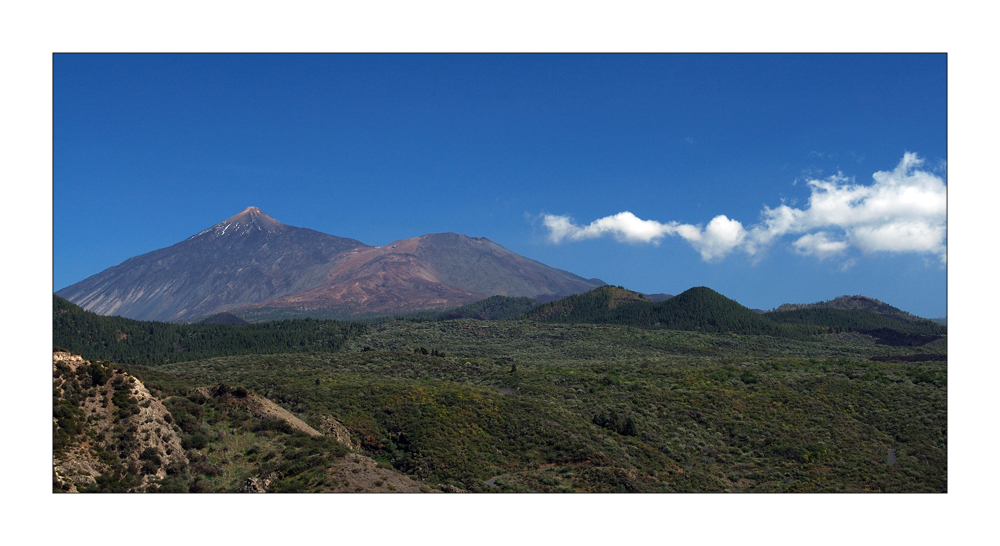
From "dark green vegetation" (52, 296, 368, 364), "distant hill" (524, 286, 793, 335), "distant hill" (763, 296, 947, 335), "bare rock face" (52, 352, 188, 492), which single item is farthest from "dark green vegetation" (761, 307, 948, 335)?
"bare rock face" (52, 352, 188, 492)

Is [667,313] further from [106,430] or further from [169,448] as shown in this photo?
[106,430]

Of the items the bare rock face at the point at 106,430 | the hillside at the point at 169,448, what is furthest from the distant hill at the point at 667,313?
the bare rock face at the point at 106,430

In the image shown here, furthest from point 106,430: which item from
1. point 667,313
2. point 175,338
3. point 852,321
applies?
point 852,321

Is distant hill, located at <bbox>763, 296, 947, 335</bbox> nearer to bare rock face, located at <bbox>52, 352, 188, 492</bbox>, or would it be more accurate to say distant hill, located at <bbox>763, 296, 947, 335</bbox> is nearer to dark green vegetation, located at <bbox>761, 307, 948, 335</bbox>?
dark green vegetation, located at <bbox>761, 307, 948, 335</bbox>

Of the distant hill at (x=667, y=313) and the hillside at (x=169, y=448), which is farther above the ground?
the hillside at (x=169, y=448)

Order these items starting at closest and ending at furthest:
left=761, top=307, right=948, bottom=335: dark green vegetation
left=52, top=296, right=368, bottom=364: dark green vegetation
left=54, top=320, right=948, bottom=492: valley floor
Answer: left=54, top=320, right=948, bottom=492: valley floor, left=52, top=296, right=368, bottom=364: dark green vegetation, left=761, top=307, right=948, bottom=335: dark green vegetation

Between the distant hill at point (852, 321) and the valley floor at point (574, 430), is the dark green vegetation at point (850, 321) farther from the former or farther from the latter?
the valley floor at point (574, 430)
